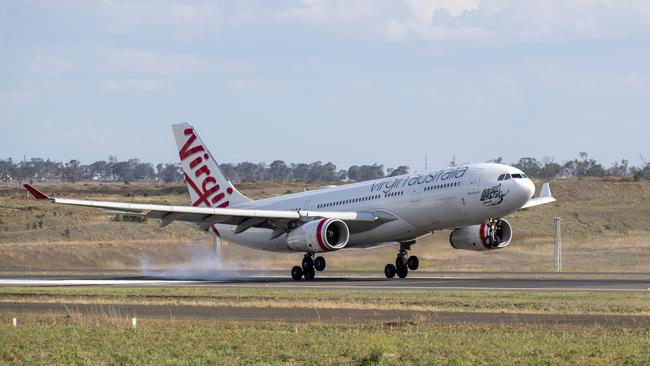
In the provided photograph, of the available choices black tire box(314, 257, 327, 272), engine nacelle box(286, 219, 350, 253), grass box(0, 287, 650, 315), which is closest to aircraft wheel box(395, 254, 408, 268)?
engine nacelle box(286, 219, 350, 253)

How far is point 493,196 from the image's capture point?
1948 inches

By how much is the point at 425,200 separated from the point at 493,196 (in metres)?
3.42

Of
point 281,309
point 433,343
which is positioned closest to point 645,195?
point 281,309

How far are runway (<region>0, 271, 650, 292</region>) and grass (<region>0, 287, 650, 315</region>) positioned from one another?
3156 millimetres

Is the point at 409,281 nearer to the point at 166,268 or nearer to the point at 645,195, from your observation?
the point at 166,268

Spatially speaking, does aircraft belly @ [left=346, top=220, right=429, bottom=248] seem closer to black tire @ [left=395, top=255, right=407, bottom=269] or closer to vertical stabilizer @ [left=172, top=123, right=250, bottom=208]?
black tire @ [left=395, top=255, right=407, bottom=269]

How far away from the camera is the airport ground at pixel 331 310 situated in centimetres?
2141

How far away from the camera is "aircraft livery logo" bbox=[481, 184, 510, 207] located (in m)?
49.4

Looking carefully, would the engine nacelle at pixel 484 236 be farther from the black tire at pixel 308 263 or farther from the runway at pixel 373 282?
the black tire at pixel 308 263

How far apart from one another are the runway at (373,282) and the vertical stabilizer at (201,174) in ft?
13.3

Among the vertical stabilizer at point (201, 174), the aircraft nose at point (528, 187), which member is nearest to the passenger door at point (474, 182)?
the aircraft nose at point (528, 187)

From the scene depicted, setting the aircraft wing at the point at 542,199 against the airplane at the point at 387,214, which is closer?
the airplane at the point at 387,214

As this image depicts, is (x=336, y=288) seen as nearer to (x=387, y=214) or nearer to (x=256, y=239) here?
(x=387, y=214)

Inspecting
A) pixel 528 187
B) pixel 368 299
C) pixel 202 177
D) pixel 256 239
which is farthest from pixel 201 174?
pixel 368 299
